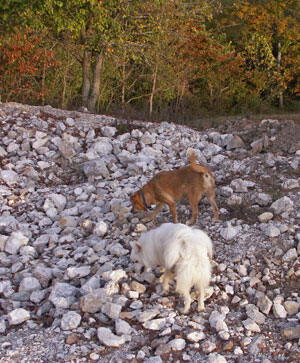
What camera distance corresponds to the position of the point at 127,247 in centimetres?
653

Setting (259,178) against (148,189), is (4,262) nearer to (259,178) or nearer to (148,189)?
(148,189)

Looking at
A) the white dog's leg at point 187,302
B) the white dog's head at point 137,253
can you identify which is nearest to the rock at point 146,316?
the white dog's leg at point 187,302

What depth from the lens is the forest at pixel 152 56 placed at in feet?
45.5

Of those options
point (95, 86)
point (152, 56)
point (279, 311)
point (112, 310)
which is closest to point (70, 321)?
point (112, 310)

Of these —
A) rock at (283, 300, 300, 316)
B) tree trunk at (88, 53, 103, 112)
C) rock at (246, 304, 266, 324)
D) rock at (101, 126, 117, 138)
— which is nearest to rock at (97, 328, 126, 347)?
rock at (246, 304, 266, 324)

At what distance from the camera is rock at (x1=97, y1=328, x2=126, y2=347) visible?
4.61 m

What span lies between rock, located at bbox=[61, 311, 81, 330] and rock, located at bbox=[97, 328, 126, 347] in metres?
0.27

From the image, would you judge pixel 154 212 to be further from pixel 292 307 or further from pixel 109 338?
pixel 109 338

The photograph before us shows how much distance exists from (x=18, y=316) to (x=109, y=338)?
1.10 meters

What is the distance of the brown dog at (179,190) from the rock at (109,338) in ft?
8.78

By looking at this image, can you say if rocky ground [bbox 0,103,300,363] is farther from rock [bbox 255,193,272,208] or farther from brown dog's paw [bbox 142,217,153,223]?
brown dog's paw [bbox 142,217,153,223]

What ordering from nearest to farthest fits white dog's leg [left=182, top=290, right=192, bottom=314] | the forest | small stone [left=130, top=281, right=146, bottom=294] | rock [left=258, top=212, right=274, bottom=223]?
1. white dog's leg [left=182, top=290, right=192, bottom=314]
2. small stone [left=130, top=281, right=146, bottom=294]
3. rock [left=258, top=212, right=274, bottom=223]
4. the forest

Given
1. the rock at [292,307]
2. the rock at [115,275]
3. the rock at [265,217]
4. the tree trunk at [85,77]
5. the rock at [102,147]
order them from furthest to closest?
the tree trunk at [85,77], the rock at [102,147], the rock at [265,217], the rock at [115,275], the rock at [292,307]

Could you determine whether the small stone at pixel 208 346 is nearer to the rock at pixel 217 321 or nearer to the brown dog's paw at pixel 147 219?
the rock at pixel 217 321
